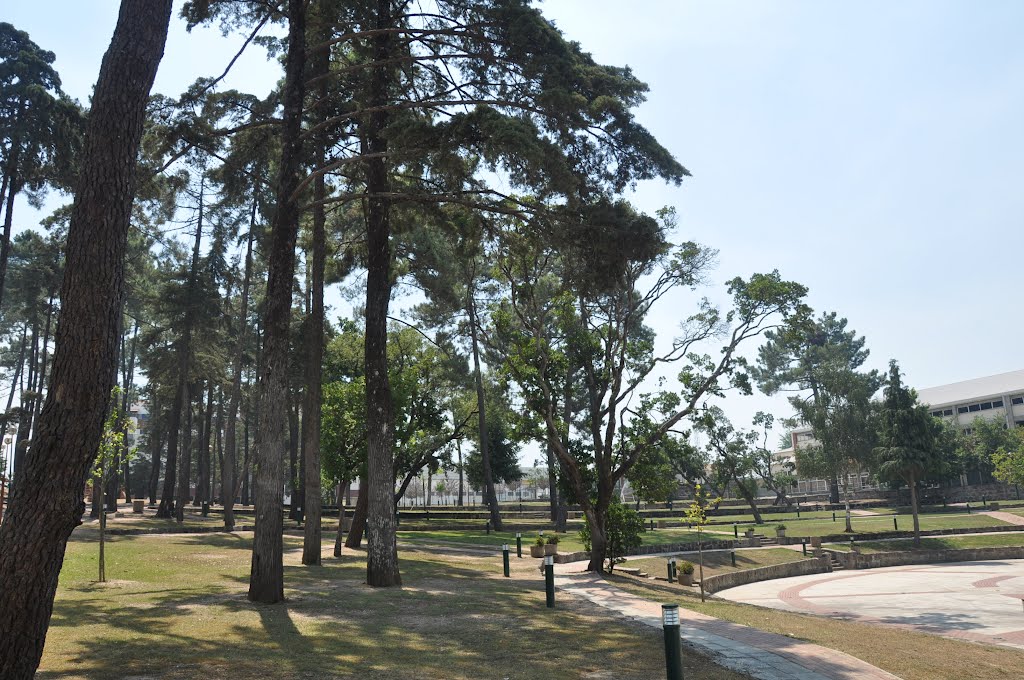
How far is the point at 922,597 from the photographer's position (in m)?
23.8

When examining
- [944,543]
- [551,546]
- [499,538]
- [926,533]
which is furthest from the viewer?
[926,533]

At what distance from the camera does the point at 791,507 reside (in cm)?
6994

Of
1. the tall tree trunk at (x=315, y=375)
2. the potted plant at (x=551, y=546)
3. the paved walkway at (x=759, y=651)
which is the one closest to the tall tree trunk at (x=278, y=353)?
the tall tree trunk at (x=315, y=375)

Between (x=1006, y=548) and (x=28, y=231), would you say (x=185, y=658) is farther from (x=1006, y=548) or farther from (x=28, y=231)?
(x=28, y=231)

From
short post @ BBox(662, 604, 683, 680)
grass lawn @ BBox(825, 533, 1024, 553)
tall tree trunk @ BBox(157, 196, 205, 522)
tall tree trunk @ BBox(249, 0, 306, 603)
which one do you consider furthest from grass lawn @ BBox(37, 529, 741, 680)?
grass lawn @ BBox(825, 533, 1024, 553)

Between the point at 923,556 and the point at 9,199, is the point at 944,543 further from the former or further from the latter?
the point at 9,199

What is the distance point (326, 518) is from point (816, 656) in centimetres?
4309

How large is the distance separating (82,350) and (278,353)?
6.35 meters

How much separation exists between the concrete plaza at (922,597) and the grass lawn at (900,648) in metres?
3.79

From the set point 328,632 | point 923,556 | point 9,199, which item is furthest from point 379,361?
point 923,556

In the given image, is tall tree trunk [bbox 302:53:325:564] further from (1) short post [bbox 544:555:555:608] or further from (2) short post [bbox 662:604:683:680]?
(2) short post [bbox 662:604:683:680]

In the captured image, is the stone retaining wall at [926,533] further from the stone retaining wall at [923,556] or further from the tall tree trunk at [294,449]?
the tall tree trunk at [294,449]

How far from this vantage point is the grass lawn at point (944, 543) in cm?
3762

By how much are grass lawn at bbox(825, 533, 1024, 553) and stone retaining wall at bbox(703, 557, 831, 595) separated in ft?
15.0
